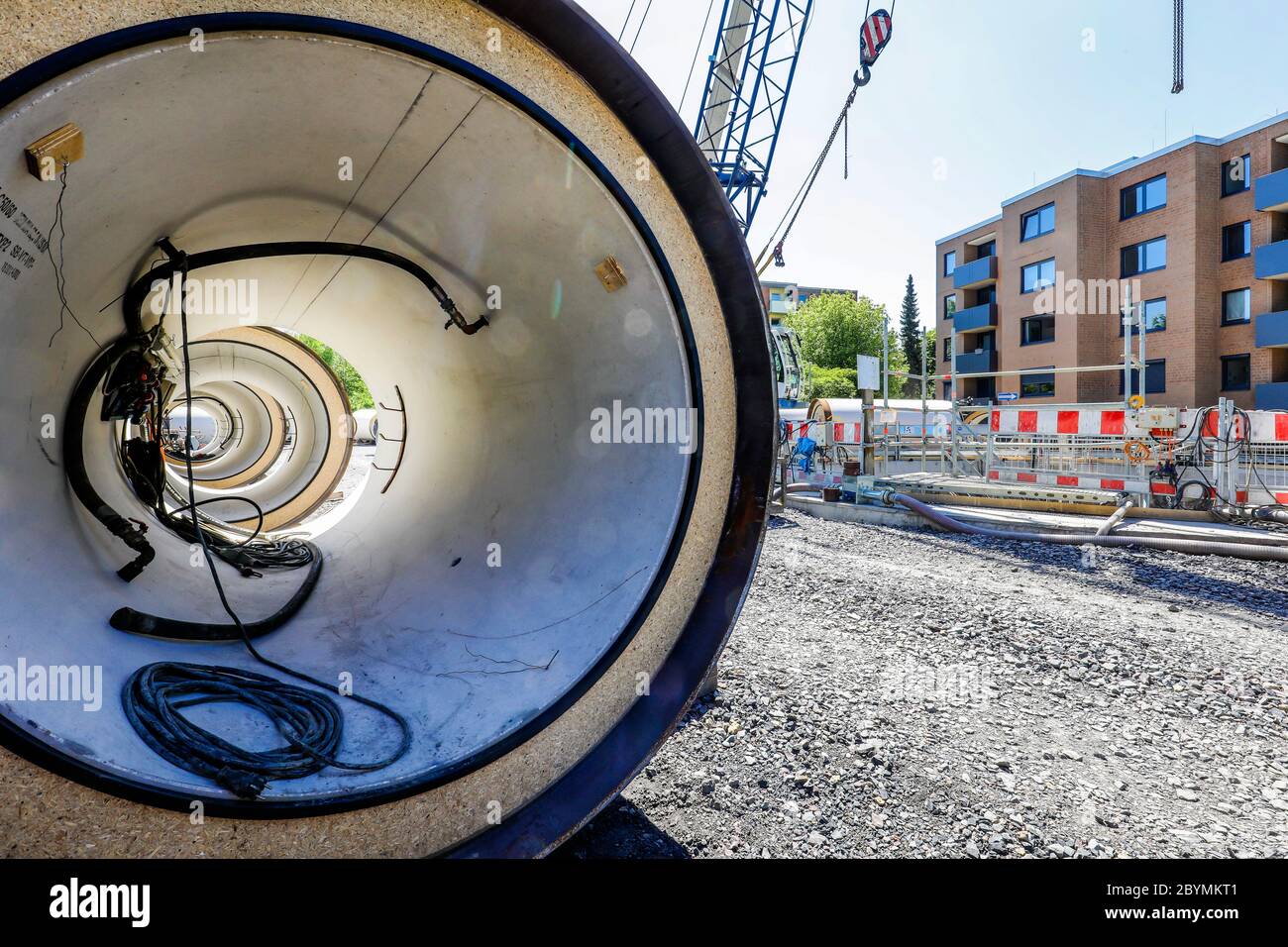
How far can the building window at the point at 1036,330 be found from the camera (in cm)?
3241

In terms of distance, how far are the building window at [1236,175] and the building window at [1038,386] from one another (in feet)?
27.0

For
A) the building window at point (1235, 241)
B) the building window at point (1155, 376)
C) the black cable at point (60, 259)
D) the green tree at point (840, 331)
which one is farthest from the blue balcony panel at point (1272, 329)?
the black cable at point (60, 259)

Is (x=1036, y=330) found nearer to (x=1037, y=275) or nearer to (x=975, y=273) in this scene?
(x=1037, y=275)

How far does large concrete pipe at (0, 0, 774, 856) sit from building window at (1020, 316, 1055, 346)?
34748mm

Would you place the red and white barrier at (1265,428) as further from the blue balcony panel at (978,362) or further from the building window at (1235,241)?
the blue balcony panel at (978,362)

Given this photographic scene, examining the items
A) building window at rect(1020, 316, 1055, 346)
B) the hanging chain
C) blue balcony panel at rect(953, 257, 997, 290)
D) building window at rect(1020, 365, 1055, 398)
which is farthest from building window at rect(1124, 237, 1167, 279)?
the hanging chain

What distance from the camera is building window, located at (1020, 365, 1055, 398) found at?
3083 cm

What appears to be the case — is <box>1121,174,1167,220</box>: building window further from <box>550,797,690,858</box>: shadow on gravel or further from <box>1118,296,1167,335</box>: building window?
<box>550,797,690,858</box>: shadow on gravel

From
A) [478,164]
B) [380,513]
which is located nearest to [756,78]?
[380,513]

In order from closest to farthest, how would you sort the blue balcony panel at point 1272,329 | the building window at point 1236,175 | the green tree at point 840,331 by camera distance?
the blue balcony panel at point 1272,329 → the building window at point 1236,175 → the green tree at point 840,331

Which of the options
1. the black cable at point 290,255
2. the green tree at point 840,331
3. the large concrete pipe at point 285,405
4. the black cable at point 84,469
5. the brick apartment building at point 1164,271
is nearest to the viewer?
the black cable at point 84,469
